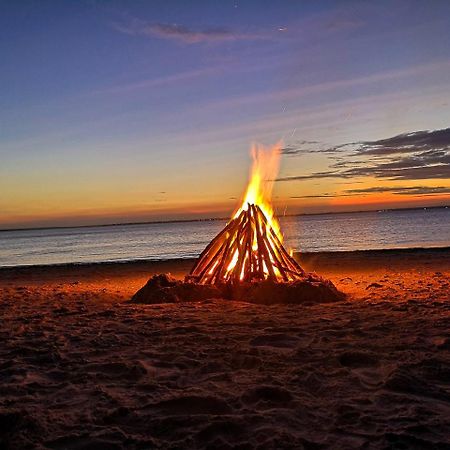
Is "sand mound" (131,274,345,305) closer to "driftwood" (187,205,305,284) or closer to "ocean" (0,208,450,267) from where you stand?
"driftwood" (187,205,305,284)

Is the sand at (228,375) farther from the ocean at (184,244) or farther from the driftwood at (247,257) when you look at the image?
the ocean at (184,244)

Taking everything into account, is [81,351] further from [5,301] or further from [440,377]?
[5,301]

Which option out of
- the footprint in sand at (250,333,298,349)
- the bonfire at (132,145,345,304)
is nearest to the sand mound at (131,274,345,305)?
the bonfire at (132,145,345,304)

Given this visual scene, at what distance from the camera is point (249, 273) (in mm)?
8727

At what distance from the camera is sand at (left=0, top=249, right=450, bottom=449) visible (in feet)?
10.0

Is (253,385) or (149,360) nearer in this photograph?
(253,385)

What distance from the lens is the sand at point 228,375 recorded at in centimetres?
305

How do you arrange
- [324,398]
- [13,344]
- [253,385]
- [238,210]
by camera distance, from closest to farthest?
[324,398] < [253,385] < [13,344] < [238,210]

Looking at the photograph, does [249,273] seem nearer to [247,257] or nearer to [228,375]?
[247,257]

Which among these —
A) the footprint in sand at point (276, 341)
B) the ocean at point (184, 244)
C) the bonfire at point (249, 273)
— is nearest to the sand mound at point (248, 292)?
the bonfire at point (249, 273)

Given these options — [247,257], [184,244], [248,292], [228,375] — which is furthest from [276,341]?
[184,244]

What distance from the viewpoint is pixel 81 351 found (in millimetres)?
5062

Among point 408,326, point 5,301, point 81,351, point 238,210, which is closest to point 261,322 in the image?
point 408,326

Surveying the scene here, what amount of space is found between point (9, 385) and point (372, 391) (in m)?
3.06
